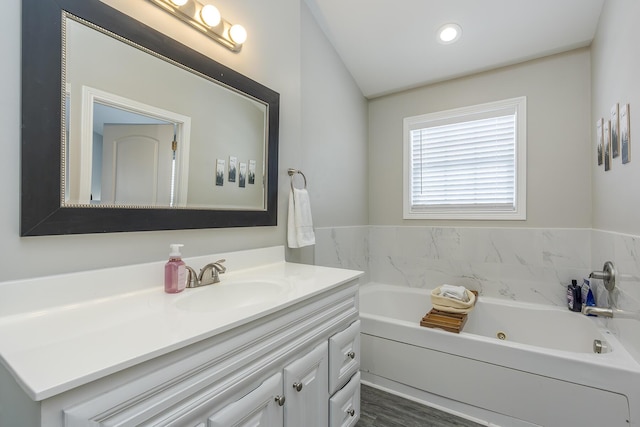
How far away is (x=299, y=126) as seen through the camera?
1.95 m

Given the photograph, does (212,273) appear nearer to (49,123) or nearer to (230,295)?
(230,295)

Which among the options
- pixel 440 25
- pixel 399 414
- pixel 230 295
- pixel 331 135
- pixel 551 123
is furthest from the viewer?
pixel 331 135

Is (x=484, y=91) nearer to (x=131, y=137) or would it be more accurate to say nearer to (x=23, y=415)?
(x=131, y=137)

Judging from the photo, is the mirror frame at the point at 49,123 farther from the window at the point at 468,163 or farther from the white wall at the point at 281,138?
the window at the point at 468,163

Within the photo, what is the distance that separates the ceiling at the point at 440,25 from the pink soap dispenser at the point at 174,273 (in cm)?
201

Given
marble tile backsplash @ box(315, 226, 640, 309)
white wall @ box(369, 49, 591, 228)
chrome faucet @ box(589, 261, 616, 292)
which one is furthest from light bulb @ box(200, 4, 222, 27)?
chrome faucet @ box(589, 261, 616, 292)

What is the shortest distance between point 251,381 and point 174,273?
51 cm

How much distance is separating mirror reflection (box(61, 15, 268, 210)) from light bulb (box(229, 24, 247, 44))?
25 cm

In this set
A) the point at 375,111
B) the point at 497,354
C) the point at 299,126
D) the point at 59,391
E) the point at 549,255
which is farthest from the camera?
the point at 375,111

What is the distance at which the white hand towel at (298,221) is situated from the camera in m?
1.79

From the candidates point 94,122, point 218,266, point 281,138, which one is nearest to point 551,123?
point 281,138

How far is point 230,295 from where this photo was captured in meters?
1.25

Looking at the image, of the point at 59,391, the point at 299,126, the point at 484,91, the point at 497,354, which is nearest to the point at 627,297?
the point at 497,354

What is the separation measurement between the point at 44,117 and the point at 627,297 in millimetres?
2546
